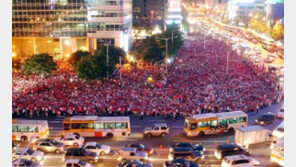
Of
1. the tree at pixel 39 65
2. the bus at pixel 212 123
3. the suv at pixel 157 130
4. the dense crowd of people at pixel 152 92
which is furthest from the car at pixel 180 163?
the tree at pixel 39 65

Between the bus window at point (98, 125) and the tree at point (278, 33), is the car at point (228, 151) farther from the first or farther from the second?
the tree at point (278, 33)

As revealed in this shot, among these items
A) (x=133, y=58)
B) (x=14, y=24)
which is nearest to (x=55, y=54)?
(x=14, y=24)

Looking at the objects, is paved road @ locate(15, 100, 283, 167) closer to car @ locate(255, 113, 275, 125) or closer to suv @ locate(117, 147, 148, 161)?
car @ locate(255, 113, 275, 125)

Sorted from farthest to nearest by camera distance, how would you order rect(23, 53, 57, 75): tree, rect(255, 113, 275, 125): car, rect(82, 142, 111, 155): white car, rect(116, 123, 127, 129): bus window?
rect(23, 53, 57, 75): tree < rect(255, 113, 275, 125): car < rect(116, 123, 127, 129): bus window < rect(82, 142, 111, 155): white car

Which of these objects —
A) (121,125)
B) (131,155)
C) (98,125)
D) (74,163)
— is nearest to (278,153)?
(131,155)

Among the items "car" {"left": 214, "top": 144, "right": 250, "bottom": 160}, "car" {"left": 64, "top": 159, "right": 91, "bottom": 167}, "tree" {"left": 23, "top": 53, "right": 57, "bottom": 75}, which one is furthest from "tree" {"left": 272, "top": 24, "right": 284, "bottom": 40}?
"car" {"left": 64, "top": 159, "right": 91, "bottom": 167}

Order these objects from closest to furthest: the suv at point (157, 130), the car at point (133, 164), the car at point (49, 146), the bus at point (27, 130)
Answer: the car at point (133, 164) < the car at point (49, 146) < the bus at point (27, 130) < the suv at point (157, 130)
